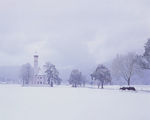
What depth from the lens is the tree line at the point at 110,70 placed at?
177ft

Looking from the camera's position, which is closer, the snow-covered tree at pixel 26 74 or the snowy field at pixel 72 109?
the snowy field at pixel 72 109

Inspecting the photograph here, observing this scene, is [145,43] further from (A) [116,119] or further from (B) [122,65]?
(A) [116,119]

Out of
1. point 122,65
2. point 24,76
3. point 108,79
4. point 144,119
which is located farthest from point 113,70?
point 144,119

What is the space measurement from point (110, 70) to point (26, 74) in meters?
42.5

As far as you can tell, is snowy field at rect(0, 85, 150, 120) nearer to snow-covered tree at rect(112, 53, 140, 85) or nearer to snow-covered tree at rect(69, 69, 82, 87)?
snow-covered tree at rect(112, 53, 140, 85)

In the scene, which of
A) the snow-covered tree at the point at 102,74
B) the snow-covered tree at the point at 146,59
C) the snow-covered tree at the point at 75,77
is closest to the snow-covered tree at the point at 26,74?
the snow-covered tree at the point at 75,77

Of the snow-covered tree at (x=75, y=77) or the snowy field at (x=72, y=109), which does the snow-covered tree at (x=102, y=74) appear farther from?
the snowy field at (x=72, y=109)

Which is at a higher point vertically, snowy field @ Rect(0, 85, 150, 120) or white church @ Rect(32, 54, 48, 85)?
white church @ Rect(32, 54, 48, 85)

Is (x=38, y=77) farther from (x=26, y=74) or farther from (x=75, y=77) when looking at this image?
(x=75, y=77)

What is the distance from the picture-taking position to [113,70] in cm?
6856

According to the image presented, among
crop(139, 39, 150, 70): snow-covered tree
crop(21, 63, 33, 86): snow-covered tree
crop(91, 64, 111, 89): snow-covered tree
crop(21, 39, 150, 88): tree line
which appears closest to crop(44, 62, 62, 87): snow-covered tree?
crop(21, 39, 150, 88): tree line

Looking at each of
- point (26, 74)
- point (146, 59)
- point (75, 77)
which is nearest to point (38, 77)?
point (26, 74)

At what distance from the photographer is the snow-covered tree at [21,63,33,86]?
3991 inches

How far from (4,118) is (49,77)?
86162 mm
